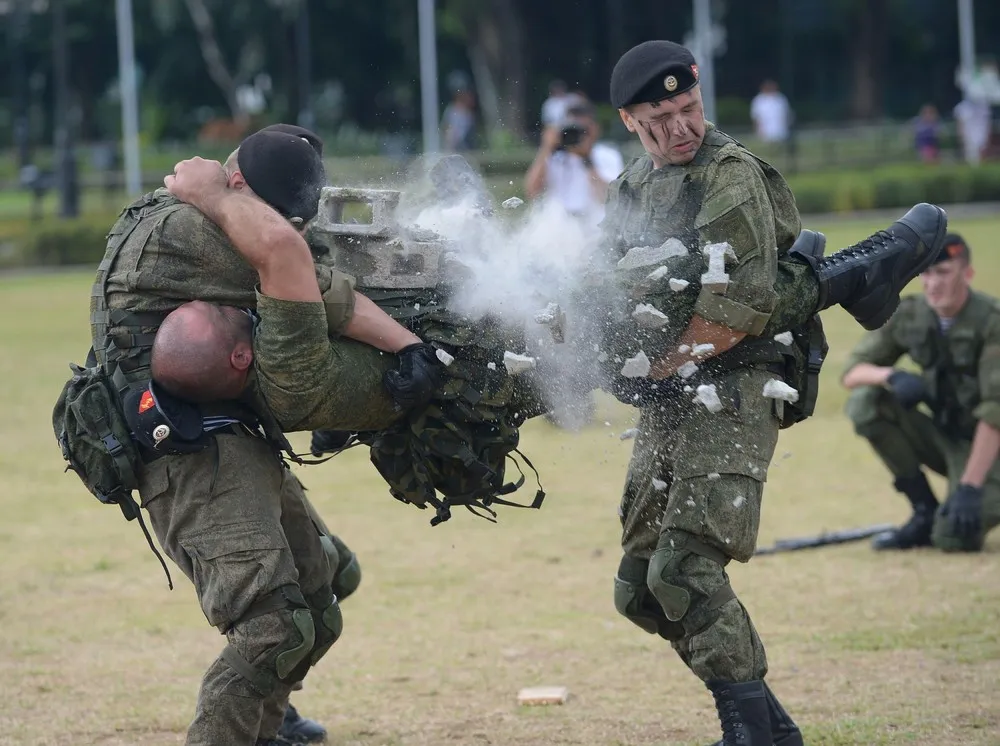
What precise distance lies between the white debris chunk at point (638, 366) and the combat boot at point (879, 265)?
0.65m

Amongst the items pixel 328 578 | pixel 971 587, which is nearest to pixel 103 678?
pixel 328 578

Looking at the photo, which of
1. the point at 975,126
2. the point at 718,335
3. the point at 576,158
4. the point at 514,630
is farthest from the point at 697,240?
the point at 975,126

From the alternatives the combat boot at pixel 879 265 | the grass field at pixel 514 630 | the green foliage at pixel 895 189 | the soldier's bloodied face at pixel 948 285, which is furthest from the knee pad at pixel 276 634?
the green foliage at pixel 895 189

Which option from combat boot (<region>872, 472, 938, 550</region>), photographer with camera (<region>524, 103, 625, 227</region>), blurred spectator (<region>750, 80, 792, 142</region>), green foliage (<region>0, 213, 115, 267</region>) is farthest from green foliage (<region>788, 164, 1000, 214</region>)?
combat boot (<region>872, 472, 938, 550</region>)

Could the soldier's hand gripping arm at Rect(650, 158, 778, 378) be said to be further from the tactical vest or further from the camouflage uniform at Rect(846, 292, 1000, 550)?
the camouflage uniform at Rect(846, 292, 1000, 550)

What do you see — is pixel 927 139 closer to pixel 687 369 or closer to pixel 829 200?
pixel 829 200

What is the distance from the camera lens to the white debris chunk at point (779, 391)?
506cm

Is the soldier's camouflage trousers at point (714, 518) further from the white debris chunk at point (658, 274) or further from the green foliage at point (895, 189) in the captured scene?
the green foliage at point (895, 189)

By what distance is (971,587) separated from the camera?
7.59 m

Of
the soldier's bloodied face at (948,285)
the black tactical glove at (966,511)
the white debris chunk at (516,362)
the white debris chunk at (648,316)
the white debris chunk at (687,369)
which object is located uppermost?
the white debris chunk at (648,316)

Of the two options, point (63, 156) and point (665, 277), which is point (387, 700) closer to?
point (665, 277)

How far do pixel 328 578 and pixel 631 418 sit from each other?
1.24 metres

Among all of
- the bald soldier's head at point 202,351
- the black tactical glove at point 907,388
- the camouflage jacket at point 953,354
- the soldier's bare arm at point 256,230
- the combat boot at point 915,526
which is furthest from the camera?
the combat boot at point 915,526

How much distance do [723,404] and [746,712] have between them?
3.35 ft
